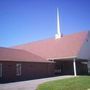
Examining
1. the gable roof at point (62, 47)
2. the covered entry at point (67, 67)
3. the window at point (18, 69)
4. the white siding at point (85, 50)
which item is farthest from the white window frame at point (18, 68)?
the covered entry at point (67, 67)

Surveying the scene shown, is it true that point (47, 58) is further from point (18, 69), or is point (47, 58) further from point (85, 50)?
point (18, 69)

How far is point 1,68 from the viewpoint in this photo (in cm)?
2148

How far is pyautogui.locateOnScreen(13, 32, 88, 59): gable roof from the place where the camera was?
2816cm

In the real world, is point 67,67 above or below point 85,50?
below

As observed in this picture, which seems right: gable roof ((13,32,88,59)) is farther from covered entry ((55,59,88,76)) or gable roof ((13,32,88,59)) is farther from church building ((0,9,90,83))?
covered entry ((55,59,88,76))

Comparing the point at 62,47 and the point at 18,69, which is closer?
the point at 18,69

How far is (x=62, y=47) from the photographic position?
31.0m

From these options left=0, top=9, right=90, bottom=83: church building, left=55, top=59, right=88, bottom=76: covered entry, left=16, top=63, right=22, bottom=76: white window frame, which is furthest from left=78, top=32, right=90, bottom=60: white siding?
left=16, top=63, right=22, bottom=76: white window frame

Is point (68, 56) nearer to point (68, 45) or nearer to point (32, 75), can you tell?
point (68, 45)

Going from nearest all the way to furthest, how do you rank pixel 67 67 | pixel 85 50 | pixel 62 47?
pixel 85 50, pixel 62 47, pixel 67 67

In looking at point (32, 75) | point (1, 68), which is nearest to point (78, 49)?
point (32, 75)

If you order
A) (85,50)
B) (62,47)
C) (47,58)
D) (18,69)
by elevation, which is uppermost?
(62,47)

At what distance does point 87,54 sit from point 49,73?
274 inches

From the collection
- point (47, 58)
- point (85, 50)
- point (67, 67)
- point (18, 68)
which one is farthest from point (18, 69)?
point (67, 67)
